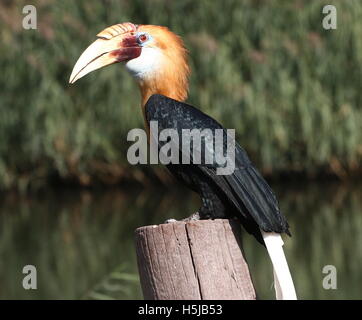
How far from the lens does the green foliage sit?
11898 mm

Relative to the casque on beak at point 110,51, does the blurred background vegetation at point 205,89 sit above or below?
above

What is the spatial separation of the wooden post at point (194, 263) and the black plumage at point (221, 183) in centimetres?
22

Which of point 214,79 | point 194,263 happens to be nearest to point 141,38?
point 194,263

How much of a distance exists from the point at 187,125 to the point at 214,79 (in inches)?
304

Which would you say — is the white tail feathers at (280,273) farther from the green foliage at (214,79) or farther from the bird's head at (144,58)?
the green foliage at (214,79)

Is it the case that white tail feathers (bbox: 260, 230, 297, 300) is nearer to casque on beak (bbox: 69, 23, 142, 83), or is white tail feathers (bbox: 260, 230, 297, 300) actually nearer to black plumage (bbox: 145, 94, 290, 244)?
black plumage (bbox: 145, 94, 290, 244)

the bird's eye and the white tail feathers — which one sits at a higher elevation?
the bird's eye

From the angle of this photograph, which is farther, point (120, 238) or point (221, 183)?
point (120, 238)

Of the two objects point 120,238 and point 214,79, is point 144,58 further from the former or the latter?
point 214,79

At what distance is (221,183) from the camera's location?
4.04 metres

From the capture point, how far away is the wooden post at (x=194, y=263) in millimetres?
3586

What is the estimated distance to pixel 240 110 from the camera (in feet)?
39.0

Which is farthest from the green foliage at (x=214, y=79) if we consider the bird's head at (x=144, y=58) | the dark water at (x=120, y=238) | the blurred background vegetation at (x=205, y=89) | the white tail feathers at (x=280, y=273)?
the white tail feathers at (x=280, y=273)

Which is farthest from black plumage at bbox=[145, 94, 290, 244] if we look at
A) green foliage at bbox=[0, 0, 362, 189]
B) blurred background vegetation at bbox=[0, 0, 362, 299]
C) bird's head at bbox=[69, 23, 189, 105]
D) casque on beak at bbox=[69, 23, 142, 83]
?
green foliage at bbox=[0, 0, 362, 189]
